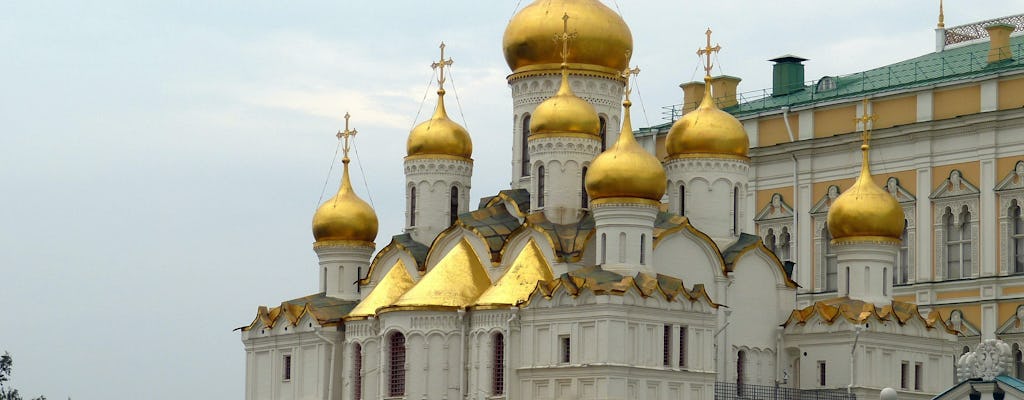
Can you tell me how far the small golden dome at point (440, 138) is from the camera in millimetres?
51906

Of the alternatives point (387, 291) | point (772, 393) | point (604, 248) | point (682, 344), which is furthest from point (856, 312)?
point (387, 291)

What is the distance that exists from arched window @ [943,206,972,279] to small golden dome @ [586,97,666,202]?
10.9 m

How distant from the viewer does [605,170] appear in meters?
46.2

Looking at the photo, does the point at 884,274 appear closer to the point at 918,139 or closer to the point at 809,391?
the point at 809,391

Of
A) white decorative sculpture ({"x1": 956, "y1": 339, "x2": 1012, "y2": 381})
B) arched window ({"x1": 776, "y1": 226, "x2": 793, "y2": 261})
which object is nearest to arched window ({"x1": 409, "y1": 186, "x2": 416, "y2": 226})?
arched window ({"x1": 776, "y1": 226, "x2": 793, "y2": 261})

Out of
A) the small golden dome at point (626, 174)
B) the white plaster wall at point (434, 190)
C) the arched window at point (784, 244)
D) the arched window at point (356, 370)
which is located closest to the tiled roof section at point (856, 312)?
the small golden dome at point (626, 174)

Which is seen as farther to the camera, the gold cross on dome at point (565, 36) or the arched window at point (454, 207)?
the arched window at point (454, 207)

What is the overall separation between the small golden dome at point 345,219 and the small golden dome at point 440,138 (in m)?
1.82

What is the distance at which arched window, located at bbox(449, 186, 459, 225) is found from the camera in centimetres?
5212

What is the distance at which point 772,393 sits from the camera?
160ft

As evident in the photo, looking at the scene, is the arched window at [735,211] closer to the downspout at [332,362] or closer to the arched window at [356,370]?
the arched window at [356,370]

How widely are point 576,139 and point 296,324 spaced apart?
307 inches

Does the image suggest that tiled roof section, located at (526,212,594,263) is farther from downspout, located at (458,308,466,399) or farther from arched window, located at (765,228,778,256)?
arched window, located at (765,228,778,256)

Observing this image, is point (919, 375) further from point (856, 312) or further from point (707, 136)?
point (707, 136)
